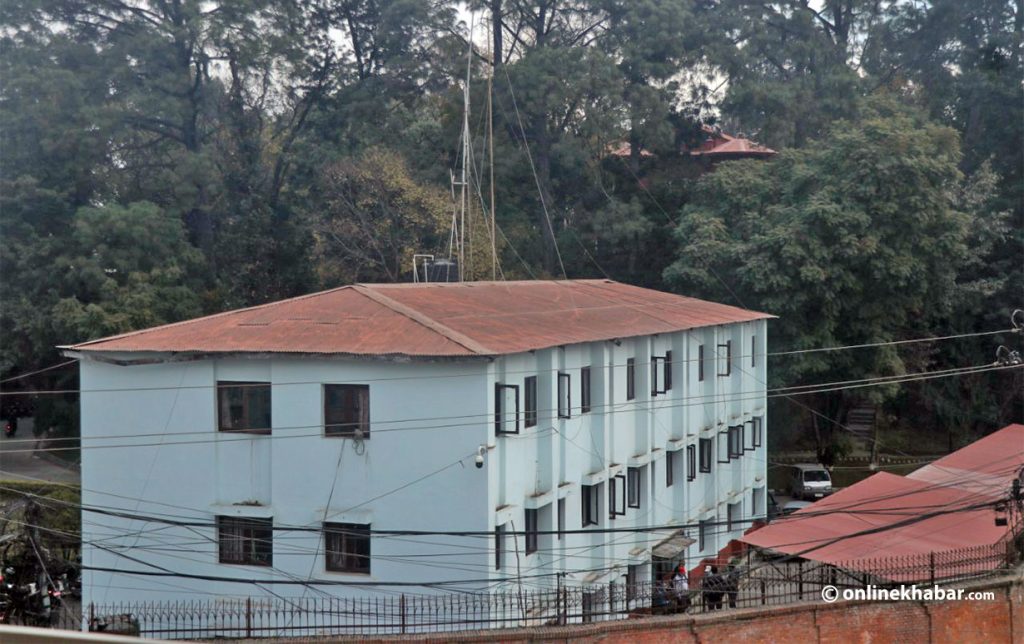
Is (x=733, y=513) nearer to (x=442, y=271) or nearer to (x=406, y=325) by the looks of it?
(x=442, y=271)

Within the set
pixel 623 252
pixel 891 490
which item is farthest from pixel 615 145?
pixel 891 490

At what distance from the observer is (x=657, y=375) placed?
22438 mm

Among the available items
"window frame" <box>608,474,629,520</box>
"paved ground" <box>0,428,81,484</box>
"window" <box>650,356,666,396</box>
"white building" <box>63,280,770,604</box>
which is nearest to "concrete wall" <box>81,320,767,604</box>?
"white building" <box>63,280,770,604</box>

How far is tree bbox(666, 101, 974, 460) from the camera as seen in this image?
1287 inches

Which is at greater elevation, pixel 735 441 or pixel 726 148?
pixel 726 148

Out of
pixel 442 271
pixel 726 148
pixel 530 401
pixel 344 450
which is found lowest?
pixel 344 450

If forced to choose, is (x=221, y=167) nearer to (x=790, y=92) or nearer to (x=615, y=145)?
(x=615, y=145)

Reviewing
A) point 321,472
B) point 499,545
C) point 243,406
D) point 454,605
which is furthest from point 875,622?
point 243,406

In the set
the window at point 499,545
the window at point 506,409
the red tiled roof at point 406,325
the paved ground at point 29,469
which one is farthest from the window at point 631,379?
the paved ground at point 29,469

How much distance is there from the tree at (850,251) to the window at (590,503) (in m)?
14.6

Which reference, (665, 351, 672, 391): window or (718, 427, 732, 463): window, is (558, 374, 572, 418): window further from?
(718, 427, 732, 463): window

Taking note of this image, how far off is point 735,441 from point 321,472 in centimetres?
1305

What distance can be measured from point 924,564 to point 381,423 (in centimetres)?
772

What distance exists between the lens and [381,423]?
1630 cm
